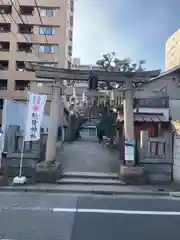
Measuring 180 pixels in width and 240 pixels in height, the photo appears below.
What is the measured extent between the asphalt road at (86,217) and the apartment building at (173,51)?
16.1 metres

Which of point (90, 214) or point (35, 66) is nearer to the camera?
point (90, 214)

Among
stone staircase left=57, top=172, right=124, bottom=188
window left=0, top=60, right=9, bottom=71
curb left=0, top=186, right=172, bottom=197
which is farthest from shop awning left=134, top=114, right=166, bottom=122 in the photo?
window left=0, top=60, right=9, bottom=71

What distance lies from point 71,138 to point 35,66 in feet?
79.4

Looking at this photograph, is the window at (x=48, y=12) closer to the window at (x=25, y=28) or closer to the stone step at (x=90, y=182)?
the window at (x=25, y=28)

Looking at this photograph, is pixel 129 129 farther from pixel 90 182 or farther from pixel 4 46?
pixel 4 46

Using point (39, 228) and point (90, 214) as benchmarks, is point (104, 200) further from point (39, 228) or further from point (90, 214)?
point (39, 228)

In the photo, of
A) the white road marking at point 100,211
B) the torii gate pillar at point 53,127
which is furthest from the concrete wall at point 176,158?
the torii gate pillar at point 53,127

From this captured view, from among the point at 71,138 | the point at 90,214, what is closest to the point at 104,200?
the point at 90,214

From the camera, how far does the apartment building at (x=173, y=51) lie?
2380 centimetres

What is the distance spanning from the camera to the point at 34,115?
12.7 meters

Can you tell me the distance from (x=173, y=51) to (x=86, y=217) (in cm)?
2068

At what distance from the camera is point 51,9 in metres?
43.4

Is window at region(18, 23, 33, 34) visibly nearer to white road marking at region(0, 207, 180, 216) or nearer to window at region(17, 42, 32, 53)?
window at region(17, 42, 32, 53)

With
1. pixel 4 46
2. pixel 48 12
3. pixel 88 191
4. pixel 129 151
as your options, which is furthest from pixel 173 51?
pixel 4 46
